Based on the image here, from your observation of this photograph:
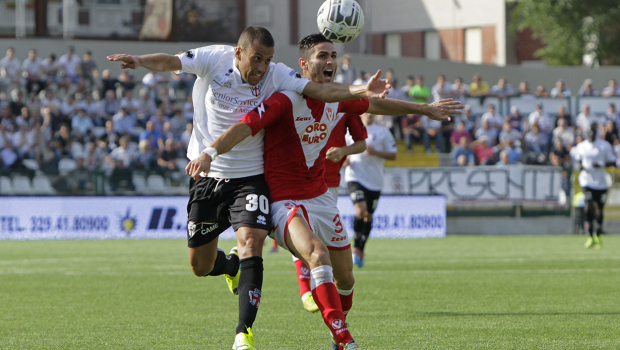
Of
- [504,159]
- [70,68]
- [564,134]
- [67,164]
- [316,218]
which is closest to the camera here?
[316,218]

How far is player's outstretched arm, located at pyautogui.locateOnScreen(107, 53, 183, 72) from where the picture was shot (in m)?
5.31

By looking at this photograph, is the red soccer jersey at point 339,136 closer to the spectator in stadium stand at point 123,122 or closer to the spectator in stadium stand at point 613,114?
the spectator in stadium stand at point 123,122

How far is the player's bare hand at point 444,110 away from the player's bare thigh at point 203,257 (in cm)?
195

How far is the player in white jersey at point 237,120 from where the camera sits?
534cm

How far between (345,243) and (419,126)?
17.8 meters

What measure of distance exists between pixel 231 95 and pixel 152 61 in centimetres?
60

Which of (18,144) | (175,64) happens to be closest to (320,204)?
(175,64)

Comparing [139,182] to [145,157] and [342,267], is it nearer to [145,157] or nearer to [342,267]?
[145,157]

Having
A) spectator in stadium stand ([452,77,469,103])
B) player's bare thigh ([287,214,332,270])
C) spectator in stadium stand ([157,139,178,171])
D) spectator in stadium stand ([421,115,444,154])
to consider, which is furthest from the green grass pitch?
spectator in stadium stand ([452,77,469,103])

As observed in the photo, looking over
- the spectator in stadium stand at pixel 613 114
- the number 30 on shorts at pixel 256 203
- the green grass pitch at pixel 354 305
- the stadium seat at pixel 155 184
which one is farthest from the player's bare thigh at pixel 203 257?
the spectator in stadium stand at pixel 613 114

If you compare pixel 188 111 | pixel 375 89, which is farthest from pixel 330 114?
pixel 188 111

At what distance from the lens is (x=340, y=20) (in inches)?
245

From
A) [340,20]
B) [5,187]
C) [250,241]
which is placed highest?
[340,20]

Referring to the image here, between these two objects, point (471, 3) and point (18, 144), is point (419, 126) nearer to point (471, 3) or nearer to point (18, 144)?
point (18, 144)
